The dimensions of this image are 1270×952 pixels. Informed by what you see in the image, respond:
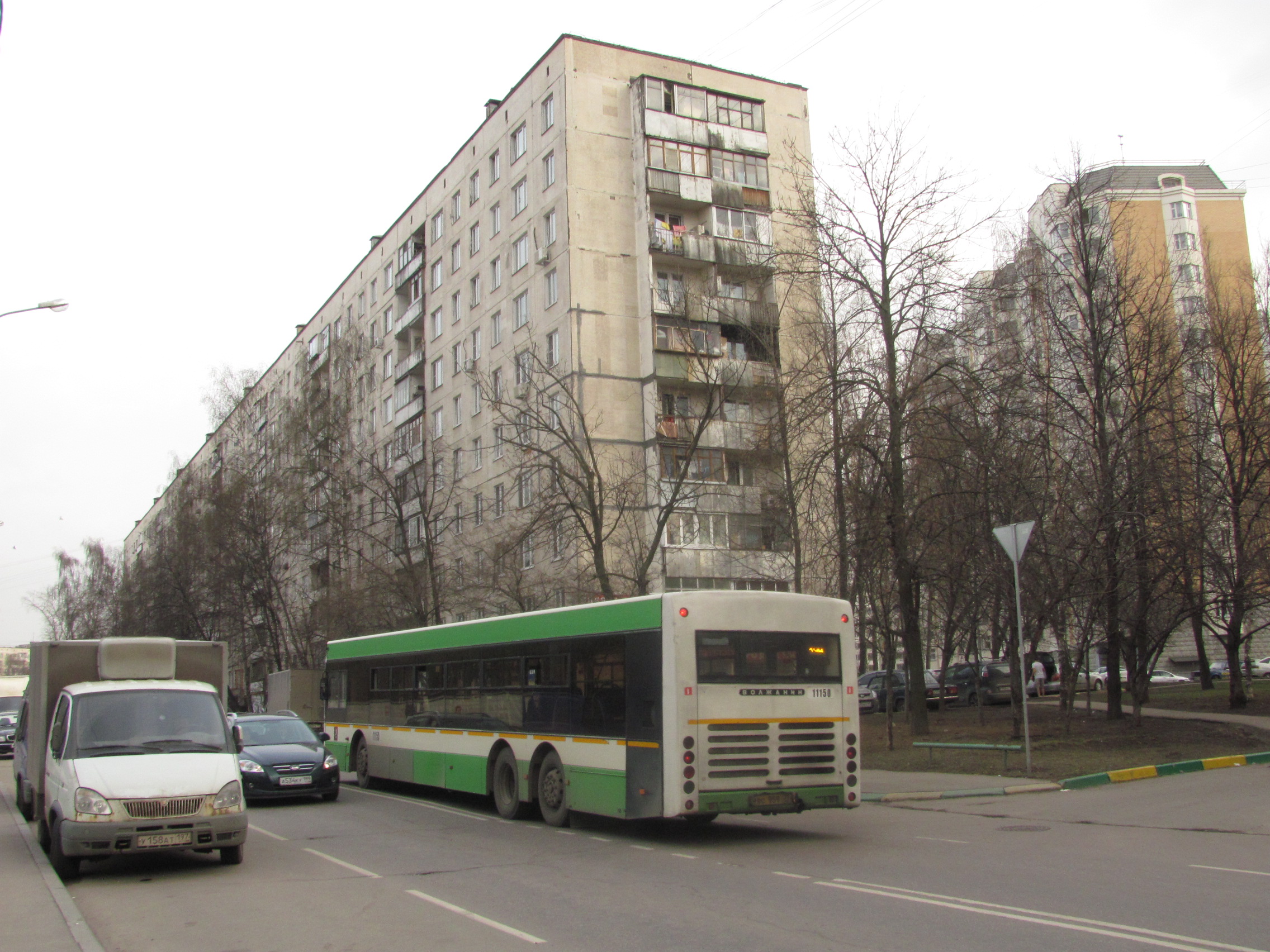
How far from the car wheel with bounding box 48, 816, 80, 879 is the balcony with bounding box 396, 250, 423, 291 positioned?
49214mm

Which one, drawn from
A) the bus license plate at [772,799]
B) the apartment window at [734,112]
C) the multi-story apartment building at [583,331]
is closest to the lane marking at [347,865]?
the bus license plate at [772,799]

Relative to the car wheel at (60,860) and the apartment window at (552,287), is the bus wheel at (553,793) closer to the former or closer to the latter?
the car wheel at (60,860)

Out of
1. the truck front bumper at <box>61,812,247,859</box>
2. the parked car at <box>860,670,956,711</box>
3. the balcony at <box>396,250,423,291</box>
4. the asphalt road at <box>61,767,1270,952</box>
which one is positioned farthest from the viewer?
the balcony at <box>396,250,423,291</box>

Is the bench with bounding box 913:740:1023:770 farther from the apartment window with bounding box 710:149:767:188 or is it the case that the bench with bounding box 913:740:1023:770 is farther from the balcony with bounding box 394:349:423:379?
the balcony with bounding box 394:349:423:379

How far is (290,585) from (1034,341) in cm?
5483

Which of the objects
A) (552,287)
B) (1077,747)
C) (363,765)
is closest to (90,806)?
(363,765)

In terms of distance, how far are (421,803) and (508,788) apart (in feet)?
11.1

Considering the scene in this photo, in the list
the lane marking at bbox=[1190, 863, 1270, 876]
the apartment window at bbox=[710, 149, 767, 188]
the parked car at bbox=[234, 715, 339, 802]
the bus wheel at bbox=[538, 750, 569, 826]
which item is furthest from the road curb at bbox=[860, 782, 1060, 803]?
the apartment window at bbox=[710, 149, 767, 188]

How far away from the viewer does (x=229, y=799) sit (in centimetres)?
1091

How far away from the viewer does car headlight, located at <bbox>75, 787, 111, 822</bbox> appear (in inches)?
408

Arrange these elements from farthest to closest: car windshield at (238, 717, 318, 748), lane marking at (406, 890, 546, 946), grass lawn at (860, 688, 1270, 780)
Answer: car windshield at (238, 717, 318, 748) → grass lawn at (860, 688, 1270, 780) → lane marking at (406, 890, 546, 946)

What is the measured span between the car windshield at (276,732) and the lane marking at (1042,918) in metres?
12.2

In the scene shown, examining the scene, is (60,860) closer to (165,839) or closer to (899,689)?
(165,839)

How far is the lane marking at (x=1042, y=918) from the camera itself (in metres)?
6.78
